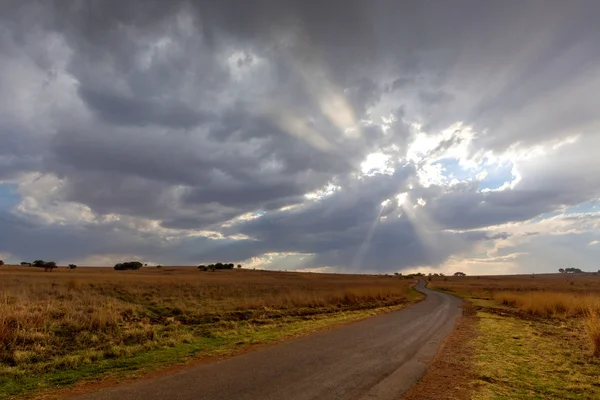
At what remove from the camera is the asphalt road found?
8.39 metres

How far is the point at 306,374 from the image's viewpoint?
33.1 ft

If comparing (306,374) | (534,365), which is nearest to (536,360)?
(534,365)

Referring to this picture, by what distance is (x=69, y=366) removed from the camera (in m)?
10.9

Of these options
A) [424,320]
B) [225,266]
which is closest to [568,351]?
[424,320]

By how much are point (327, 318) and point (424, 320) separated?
6.56 m

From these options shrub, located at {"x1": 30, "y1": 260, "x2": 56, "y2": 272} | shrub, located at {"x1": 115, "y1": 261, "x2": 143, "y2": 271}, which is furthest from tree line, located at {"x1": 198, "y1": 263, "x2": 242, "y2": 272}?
shrub, located at {"x1": 30, "y1": 260, "x2": 56, "y2": 272}

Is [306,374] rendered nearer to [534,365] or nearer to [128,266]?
[534,365]

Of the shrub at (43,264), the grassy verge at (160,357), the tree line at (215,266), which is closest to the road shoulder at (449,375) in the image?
the grassy verge at (160,357)

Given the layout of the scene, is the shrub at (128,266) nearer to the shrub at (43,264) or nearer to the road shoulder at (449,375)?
the shrub at (43,264)

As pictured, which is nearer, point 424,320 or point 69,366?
point 69,366

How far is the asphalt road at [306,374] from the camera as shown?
8.39 metres

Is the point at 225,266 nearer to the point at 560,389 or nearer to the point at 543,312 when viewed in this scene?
the point at 543,312

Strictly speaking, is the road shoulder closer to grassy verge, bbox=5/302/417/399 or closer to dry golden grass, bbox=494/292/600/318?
grassy verge, bbox=5/302/417/399

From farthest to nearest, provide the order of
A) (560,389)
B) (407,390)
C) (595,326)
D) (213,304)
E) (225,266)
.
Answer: (225,266) < (213,304) < (595,326) < (560,389) < (407,390)
